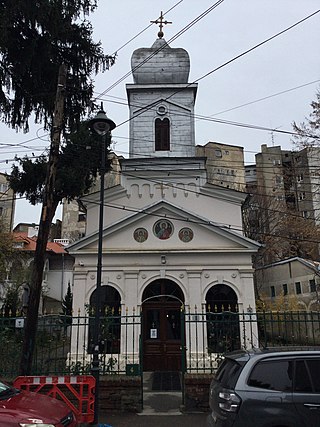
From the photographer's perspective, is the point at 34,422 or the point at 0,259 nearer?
the point at 34,422

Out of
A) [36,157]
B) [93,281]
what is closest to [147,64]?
[36,157]

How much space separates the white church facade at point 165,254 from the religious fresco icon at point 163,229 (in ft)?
0.14

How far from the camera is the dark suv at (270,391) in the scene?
5422mm

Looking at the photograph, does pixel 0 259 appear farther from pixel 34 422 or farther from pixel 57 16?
pixel 34 422

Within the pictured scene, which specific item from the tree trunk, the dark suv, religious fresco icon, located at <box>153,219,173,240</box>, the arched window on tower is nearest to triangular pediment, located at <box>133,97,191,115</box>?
the arched window on tower

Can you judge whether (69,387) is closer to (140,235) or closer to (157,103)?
(140,235)

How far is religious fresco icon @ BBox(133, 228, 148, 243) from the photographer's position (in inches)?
708

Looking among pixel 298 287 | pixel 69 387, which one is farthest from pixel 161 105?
pixel 69 387

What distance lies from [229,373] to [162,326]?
446 inches

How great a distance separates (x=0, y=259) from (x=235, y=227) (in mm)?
16760

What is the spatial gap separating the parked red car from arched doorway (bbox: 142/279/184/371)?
34.4ft

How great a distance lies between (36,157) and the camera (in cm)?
1551

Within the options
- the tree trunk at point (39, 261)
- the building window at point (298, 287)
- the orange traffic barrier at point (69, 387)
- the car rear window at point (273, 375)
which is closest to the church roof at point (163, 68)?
the tree trunk at point (39, 261)

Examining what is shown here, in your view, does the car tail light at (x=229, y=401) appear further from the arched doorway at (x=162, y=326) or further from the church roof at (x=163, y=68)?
the church roof at (x=163, y=68)
